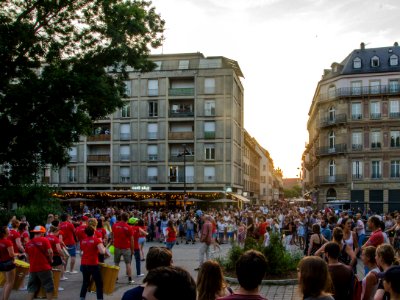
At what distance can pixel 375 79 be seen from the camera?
187 ft

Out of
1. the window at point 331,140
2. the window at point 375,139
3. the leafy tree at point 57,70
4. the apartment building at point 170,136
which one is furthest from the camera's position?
the window at point 331,140

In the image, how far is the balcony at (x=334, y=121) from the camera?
56656 mm

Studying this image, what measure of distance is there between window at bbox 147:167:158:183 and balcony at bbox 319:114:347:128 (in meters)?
20.6

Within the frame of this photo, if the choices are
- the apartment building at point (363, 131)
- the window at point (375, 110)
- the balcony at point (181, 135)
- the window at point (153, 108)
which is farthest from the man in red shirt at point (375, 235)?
the window at point (375, 110)

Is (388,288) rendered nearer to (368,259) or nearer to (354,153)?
(368,259)

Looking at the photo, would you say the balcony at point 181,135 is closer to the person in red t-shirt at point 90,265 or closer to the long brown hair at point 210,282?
the person in red t-shirt at point 90,265

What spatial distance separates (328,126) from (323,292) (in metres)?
55.6

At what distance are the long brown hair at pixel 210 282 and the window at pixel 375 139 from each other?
54102mm

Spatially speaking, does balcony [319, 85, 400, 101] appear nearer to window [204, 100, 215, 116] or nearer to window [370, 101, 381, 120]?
window [370, 101, 381, 120]

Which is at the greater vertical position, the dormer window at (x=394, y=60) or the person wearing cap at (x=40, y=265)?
the dormer window at (x=394, y=60)

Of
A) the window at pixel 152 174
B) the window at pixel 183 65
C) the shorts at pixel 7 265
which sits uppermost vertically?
the window at pixel 183 65

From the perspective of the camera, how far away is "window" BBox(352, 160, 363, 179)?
55.9 meters

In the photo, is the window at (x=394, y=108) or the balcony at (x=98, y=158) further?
the balcony at (x=98, y=158)

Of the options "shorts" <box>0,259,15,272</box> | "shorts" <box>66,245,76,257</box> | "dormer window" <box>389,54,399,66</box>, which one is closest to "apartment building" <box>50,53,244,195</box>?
"dormer window" <box>389,54,399,66</box>
